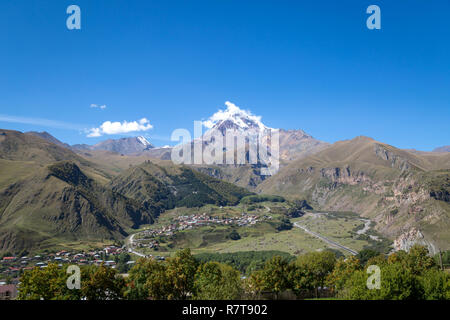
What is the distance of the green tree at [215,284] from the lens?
4316cm

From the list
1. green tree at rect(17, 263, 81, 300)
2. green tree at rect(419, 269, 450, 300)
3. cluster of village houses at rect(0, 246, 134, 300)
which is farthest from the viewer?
cluster of village houses at rect(0, 246, 134, 300)

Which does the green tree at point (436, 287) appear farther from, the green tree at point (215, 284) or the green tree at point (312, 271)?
the green tree at point (215, 284)

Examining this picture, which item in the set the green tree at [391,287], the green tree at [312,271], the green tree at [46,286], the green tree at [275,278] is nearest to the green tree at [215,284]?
the green tree at [275,278]

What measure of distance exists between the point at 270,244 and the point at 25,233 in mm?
126653

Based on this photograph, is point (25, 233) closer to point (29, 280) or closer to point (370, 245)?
point (29, 280)

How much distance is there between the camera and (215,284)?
50094mm

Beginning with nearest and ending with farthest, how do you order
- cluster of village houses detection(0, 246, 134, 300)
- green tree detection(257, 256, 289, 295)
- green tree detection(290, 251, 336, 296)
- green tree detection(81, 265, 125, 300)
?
green tree detection(81, 265, 125, 300), green tree detection(257, 256, 289, 295), green tree detection(290, 251, 336, 296), cluster of village houses detection(0, 246, 134, 300)

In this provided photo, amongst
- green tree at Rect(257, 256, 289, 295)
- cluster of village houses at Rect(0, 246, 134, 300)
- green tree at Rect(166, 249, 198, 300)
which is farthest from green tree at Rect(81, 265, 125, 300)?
cluster of village houses at Rect(0, 246, 134, 300)

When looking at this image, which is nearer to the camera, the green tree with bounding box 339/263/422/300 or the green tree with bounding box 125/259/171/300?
the green tree with bounding box 339/263/422/300

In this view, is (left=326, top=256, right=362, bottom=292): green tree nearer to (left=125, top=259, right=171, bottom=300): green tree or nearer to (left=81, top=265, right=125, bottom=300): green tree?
(left=125, top=259, right=171, bottom=300): green tree

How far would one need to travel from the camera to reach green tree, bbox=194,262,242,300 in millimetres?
43156

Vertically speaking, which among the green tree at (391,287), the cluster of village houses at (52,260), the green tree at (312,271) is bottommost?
the cluster of village houses at (52,260)

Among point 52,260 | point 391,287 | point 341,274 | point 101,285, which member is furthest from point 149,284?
point 52,260

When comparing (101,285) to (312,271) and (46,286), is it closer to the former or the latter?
(46,286)
